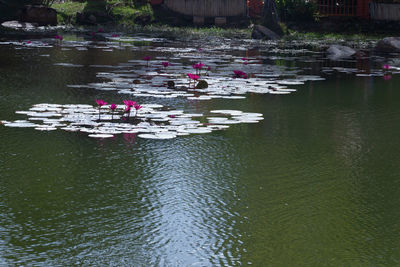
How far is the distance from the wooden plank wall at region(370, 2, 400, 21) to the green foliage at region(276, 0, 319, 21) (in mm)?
2263

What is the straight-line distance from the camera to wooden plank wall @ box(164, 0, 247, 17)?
79.8 ft

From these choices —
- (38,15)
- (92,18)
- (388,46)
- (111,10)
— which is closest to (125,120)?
(388,46)

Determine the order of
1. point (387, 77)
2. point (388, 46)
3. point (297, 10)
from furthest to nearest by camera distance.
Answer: point (297, 10)
point (388, 46)
point (387, 77)

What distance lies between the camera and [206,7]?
960 inches

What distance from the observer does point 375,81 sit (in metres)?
9.18

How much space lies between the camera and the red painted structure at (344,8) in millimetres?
23875

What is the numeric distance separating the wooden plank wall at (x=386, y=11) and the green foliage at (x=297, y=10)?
2263 mm

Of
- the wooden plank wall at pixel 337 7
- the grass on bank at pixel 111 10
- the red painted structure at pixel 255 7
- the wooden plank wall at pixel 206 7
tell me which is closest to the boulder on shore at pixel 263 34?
the wooden plank wall at pixel 206 7

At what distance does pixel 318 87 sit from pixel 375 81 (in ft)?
4.30

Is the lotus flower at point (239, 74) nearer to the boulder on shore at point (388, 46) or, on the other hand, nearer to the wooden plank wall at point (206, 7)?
the boulder on shore at point (388, 46)

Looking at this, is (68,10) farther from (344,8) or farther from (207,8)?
(344,8)

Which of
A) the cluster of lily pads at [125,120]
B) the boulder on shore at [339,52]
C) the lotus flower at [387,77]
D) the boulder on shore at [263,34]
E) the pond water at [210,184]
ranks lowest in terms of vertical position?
the pond water at [210,184]

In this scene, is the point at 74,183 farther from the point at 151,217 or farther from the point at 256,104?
the point at 256,104

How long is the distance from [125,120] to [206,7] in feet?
63.4
